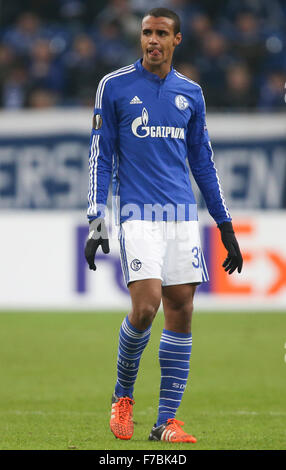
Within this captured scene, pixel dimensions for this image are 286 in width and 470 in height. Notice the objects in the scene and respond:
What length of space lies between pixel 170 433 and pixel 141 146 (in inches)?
61.5

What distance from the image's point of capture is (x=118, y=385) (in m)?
5.64

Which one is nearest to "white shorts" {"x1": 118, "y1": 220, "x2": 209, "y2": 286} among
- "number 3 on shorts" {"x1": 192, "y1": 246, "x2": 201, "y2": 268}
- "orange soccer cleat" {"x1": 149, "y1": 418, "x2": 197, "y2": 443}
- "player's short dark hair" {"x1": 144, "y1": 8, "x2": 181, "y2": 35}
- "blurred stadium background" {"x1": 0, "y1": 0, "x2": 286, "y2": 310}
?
"number 3 on shorts" {"x1": 192, "y1": 246, "x2": 201, "y2": 268}

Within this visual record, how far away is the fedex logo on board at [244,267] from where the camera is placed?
12.4 metres

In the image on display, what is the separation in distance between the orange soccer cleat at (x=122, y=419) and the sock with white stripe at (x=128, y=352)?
0.22 ft

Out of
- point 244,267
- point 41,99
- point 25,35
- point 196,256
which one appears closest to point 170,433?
point 196,256

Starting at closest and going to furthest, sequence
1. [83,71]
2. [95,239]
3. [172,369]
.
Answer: [95,239] < [172,369] < [83,71]

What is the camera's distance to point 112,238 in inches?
276

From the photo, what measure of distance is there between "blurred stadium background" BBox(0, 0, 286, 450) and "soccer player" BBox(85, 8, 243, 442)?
1.23 feet

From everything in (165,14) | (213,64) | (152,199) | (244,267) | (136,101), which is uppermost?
(213,64)

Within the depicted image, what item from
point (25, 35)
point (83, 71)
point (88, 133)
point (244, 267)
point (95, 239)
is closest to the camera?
point (95, 239)

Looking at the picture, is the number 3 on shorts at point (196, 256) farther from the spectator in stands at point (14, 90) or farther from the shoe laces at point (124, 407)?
the spectator in stands at point (14, 90)

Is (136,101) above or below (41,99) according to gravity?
below

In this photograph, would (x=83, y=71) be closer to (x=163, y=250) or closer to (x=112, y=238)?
(x=112, y=238)

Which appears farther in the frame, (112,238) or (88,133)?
(88,133)
